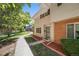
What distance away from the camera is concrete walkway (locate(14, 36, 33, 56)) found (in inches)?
179

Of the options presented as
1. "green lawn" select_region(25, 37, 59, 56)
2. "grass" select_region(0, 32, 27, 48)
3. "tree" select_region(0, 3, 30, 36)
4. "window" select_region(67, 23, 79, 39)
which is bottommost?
"green lawn" select_region(25, 37, 59, 56)

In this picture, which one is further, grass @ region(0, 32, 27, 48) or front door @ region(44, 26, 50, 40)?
front door @ region(44, 26, 50, 40)

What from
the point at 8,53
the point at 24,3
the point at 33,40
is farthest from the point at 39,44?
the point at 24,3

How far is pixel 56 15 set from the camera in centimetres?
509

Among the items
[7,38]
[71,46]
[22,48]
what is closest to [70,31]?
[71,46]

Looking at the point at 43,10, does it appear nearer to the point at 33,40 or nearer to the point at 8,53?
the point at 33,40

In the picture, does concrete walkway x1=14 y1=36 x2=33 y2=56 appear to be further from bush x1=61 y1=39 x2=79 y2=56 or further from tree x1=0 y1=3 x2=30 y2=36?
bush x1=61 y1=39 x2=79 y2=56

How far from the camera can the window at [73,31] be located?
480cm

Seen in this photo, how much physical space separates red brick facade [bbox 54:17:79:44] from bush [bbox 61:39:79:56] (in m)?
0.19

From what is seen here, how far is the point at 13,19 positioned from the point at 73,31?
1653mm

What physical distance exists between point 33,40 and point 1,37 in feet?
2.69

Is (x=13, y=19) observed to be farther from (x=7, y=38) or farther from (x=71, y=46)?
(x=71, y=46)

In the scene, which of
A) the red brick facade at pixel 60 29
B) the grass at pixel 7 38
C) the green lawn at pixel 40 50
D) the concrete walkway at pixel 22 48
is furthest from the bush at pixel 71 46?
the grass at pixel 7 38

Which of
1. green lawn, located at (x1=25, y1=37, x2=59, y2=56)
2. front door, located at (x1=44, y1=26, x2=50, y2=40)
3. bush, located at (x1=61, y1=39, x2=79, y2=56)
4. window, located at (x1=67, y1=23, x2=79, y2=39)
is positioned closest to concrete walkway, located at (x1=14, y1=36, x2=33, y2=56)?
green lawn, located at (x1=25, y1=37, x2=59, y2=56)
